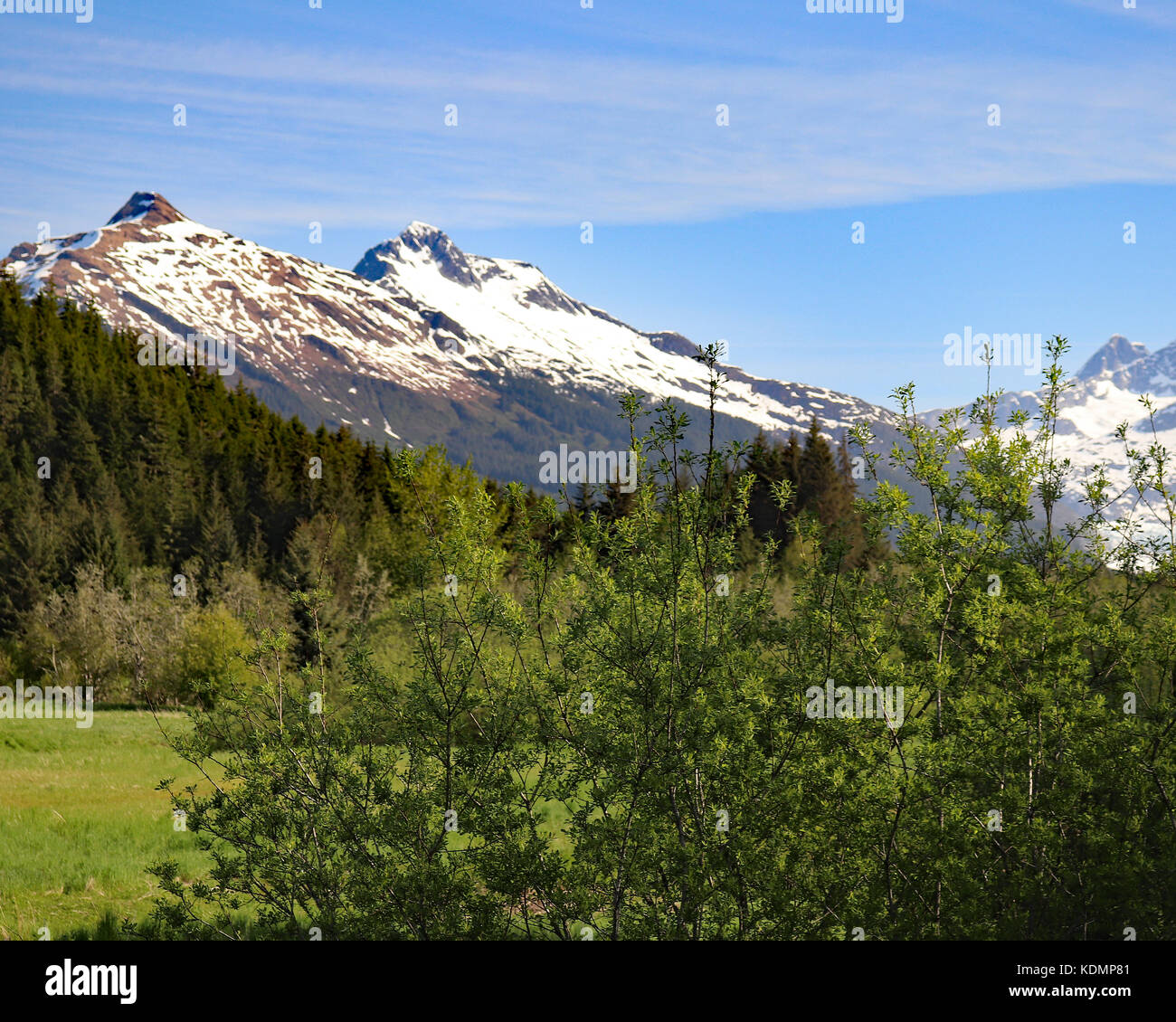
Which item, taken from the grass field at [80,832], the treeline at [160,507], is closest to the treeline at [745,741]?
the grass field at [80,832]

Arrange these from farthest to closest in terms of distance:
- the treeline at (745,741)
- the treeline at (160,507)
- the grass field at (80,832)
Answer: the treeline at (160,507) < the grass field at (80,832) < the treeline at (745,741)

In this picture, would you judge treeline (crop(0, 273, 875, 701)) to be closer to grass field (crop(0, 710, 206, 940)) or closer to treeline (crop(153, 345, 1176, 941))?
grass field (crop(0, 710, 206, 940))

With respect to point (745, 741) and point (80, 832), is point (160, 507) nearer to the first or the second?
point (80, 832)

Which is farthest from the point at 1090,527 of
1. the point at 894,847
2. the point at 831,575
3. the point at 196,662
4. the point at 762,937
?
the point at 196,662

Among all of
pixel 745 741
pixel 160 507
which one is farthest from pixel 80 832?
pixel 160 507

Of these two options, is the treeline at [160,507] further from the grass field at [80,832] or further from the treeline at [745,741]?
the treeline at [745,741]

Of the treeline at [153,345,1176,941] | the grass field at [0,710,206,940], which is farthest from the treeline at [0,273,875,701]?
the treeline at [153,345,1176,941]
